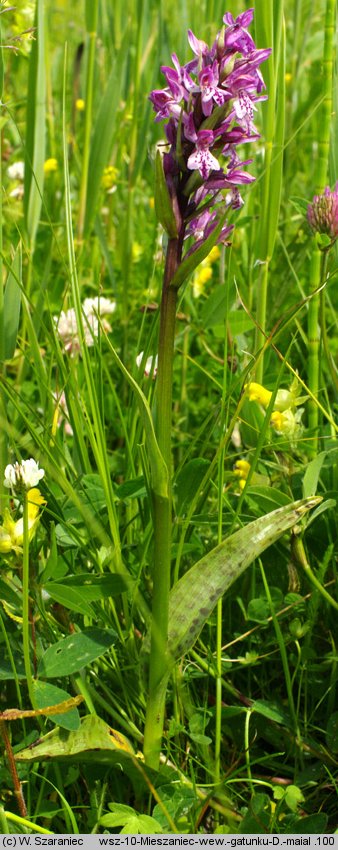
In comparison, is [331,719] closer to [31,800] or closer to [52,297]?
[31,800]

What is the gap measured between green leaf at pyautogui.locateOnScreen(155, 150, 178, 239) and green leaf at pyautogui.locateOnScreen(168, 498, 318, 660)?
0.98ft

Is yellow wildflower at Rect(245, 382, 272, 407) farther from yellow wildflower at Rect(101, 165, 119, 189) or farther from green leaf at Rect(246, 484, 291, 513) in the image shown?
yellow wildflower at Rect(101, 165, 119, 189)

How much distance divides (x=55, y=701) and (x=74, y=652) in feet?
0.17

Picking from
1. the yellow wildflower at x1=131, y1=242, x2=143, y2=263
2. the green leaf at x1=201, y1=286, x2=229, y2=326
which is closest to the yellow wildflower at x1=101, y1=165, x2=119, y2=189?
Result: the yellow wildflower at x1=131, y1=242, x2=143, y2=263

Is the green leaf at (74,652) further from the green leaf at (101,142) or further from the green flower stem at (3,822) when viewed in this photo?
the green leaf at (101,142)

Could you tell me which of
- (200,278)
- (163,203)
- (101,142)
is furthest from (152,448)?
(200,278)

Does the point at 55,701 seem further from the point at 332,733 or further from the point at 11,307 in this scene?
the point at 11,307

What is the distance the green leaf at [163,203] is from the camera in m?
0.77

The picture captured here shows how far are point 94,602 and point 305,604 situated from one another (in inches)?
10.9

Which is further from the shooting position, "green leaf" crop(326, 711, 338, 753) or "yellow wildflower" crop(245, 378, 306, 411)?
"yellow wildflower" crop(245, 378, 306, 411)

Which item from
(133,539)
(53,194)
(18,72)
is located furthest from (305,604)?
(18,72)

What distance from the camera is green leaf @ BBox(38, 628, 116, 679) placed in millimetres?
861

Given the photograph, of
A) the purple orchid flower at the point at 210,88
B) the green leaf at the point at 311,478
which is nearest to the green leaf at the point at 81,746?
the green leaf at the point at 311,478

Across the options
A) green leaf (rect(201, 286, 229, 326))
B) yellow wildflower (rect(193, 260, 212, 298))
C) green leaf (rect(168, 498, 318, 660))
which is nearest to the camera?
green leaf (rect(168, 498, 318, 660))
